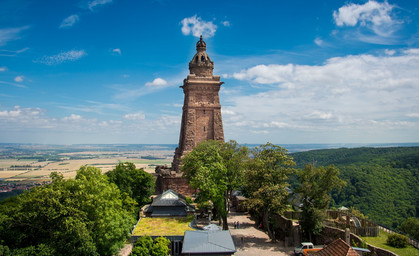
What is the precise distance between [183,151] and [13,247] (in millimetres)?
26774

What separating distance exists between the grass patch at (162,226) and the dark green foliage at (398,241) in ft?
56.2

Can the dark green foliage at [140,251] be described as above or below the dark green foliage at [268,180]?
below

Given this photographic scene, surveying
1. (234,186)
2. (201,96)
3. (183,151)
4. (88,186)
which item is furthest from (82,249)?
(201,96)

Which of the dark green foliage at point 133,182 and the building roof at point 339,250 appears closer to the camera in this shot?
the building roof at point 339,250

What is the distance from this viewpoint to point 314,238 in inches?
1123

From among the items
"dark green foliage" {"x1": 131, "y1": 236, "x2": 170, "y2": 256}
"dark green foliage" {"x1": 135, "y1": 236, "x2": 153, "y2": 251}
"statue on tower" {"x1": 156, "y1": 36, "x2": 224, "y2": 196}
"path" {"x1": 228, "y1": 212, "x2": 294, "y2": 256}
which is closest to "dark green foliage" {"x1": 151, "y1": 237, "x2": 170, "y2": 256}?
"dark green foliage" {"x1": 131, "y1": 236, "x2": 170, "y2": 256}

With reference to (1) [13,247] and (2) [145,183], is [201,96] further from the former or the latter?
(1) [13,247]

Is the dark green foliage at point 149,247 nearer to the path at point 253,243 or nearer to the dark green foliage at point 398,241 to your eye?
the path at point 253,243

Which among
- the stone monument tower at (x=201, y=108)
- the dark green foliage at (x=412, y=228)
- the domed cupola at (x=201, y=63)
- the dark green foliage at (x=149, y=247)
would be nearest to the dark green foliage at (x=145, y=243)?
the dark green foliage at (x=149, y=247)

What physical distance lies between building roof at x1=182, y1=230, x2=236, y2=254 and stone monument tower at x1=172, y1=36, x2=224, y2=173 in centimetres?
2299

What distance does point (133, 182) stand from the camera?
122ft

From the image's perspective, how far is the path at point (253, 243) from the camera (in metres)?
25.4

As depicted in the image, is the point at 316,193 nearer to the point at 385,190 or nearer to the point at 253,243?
the point at 253,243

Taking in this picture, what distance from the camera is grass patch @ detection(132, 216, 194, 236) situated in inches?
1024
